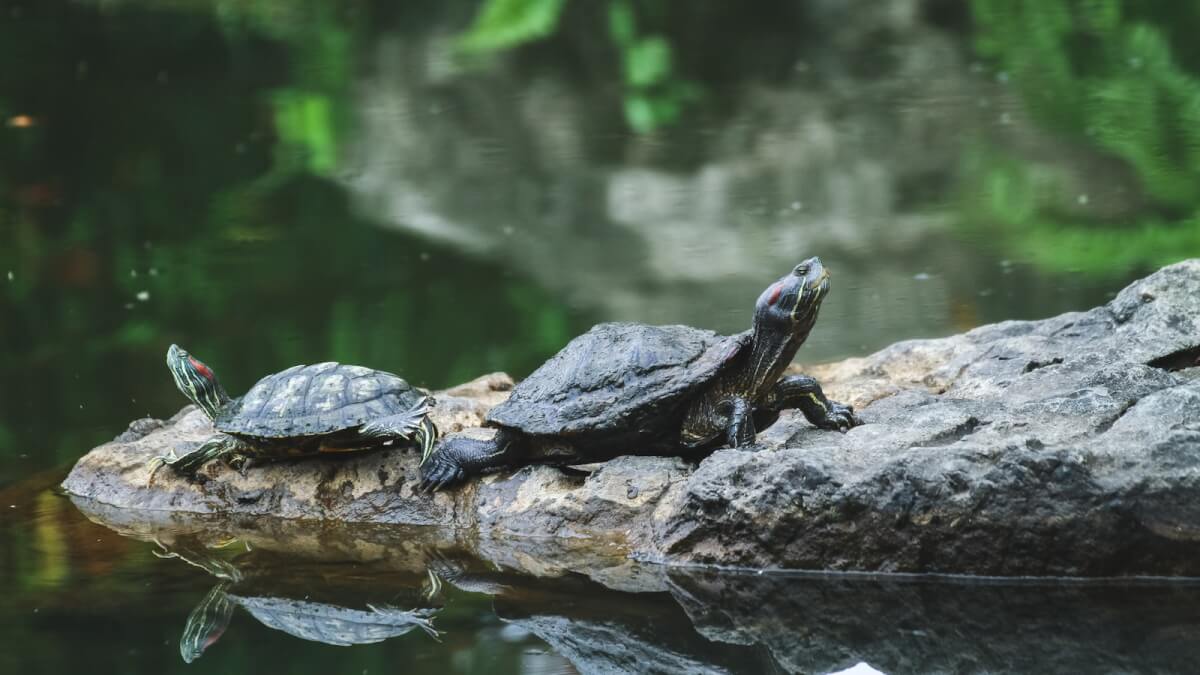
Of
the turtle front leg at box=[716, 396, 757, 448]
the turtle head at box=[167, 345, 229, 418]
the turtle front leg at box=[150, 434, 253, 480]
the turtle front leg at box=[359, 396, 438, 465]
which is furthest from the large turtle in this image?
the turtle head at box=[167, 345, 229, 418]

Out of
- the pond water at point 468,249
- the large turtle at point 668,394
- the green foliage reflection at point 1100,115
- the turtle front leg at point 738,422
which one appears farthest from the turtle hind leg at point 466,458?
the green foliage reflection at point 1100,115

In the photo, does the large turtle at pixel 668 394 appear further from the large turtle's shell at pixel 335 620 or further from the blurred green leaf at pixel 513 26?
the blurred green leaf at pixel 513 26

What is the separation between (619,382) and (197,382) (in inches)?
48.4

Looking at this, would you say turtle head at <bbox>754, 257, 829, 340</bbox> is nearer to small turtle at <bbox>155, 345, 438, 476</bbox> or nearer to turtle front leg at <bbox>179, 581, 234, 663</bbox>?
small turtle at <bbox>155, 345, 438, 476</bbox>

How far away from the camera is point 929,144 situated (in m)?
8.04

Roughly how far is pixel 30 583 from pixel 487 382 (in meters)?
1.54

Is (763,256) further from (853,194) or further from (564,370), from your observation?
(564,370)

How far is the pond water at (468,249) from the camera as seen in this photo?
2.68 metres

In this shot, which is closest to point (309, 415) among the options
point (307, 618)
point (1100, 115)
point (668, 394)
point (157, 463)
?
point (157, 463)

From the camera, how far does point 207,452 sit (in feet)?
12.0

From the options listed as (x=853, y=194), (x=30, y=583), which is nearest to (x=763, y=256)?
(x=853, y=194)

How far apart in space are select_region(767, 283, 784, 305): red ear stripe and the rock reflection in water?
28.7 inches

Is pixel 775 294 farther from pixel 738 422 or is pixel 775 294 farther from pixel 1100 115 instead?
pixel 1100 115

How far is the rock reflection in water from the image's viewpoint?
2488mm
